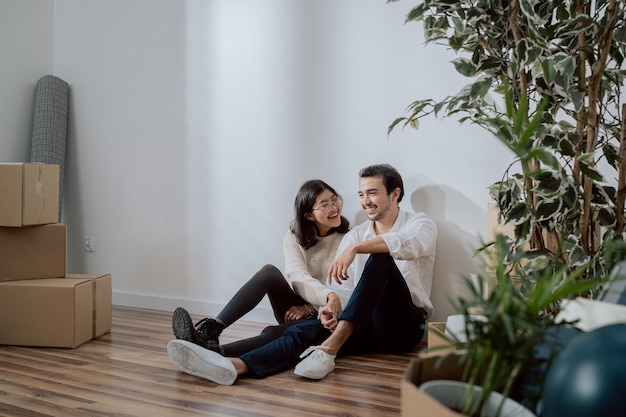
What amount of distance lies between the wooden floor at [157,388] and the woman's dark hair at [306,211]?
627 mm

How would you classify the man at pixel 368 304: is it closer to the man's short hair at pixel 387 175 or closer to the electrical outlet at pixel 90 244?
the man's short hair at pixel 387 175

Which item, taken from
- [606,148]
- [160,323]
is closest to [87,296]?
[160,323]

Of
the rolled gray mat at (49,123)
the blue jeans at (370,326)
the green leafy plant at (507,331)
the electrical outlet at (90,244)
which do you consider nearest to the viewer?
the green leafy plant at (507,331)

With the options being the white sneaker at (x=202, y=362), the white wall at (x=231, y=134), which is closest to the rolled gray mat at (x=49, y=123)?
the white wall at (x=231, y=134)

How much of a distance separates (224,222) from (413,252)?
52.9 inches

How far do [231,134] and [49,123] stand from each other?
4.16ft

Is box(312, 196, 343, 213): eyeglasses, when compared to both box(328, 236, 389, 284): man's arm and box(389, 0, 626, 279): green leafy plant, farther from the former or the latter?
box(389, 0, 626, 279): green leafy plant

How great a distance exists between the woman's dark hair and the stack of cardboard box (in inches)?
39.9

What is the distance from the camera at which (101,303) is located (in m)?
3.37

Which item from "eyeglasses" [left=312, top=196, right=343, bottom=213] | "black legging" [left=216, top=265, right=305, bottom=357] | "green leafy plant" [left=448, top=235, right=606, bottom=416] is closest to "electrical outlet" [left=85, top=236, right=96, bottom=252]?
"black legging" [left=216, top=265, right=305, bottom=357]

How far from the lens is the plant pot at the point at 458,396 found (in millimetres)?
982

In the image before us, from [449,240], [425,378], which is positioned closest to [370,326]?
[449,240]

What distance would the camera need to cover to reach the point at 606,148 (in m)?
1.87

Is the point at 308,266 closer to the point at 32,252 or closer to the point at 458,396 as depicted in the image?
the point at 32,252
